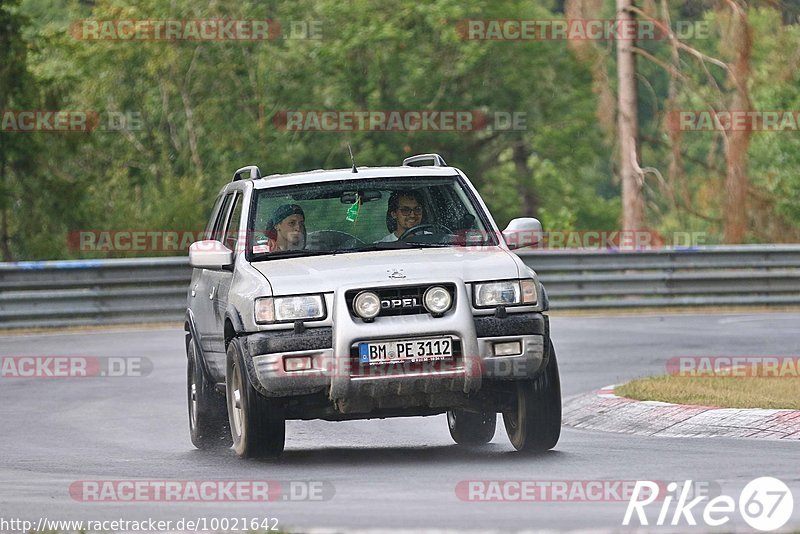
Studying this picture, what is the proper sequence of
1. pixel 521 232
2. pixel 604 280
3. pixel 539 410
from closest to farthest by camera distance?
pixel 539 410 → pixel 521 232 → pixel 604 280

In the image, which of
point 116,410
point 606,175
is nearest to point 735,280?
point 116,410

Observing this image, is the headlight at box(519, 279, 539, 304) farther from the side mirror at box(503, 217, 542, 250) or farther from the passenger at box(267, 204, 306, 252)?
the passenger at box(267, 204, 306, 252)

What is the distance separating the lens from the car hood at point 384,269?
34.1 feet

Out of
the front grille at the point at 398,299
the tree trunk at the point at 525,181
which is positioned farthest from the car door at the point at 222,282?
the tree trunk at the point at 525,181

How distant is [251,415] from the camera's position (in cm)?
1070

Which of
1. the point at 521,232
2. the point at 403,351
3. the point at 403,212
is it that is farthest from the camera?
the point at 403,212

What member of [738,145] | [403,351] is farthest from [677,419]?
[738,145]

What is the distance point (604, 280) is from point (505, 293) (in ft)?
54.3

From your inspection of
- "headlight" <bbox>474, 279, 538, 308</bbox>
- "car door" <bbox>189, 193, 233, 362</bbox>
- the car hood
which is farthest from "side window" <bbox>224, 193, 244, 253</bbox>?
"headlight" <bbox>474, 279, 538, 308</bbox>

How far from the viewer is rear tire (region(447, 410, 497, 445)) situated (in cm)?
1228

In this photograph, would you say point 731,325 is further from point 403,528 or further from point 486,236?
point 403,528

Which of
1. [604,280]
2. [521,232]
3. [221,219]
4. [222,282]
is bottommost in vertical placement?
[604,280]

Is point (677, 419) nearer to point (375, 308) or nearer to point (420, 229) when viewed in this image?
point (420, 229)

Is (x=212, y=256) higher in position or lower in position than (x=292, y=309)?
higher
